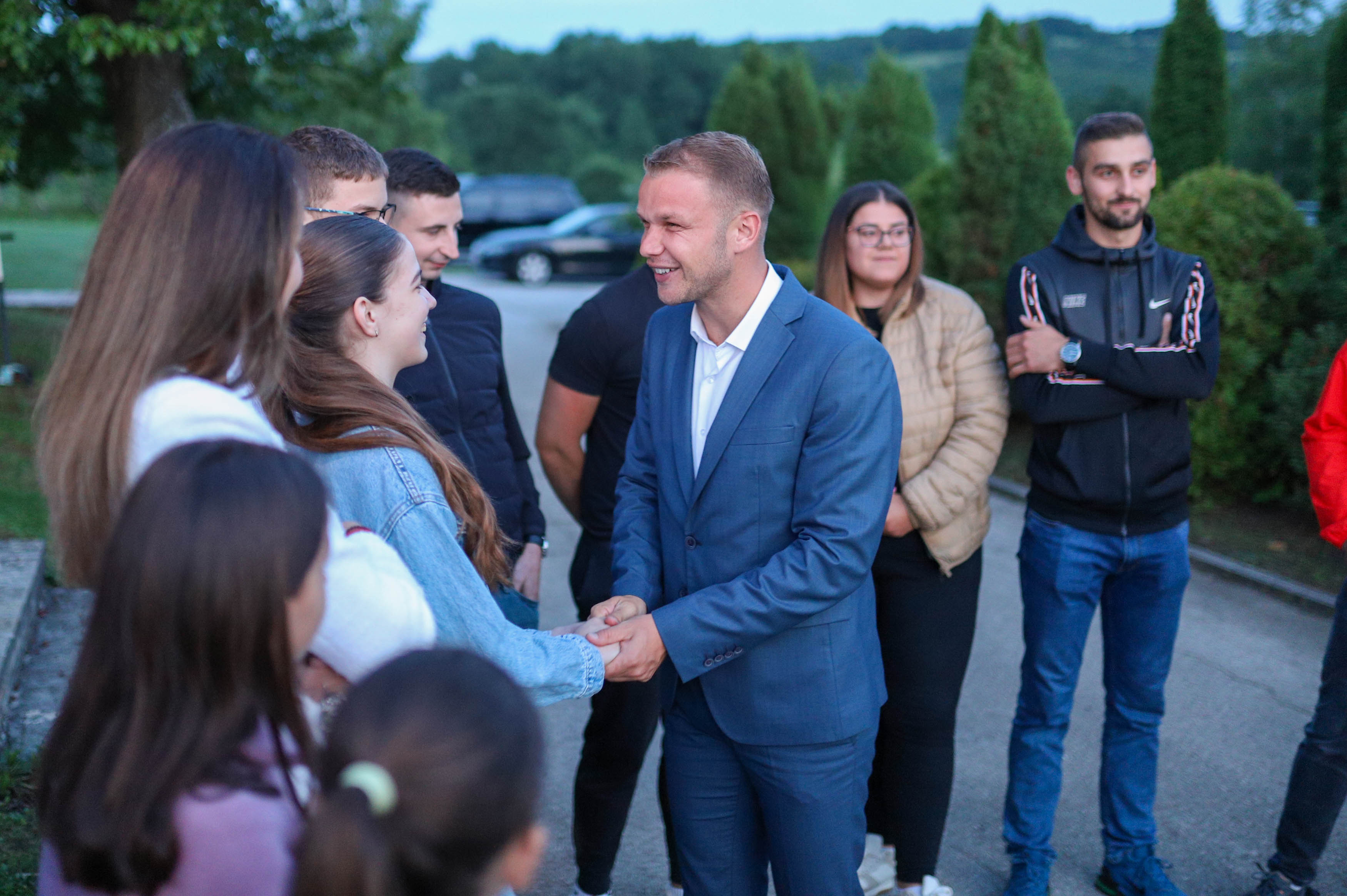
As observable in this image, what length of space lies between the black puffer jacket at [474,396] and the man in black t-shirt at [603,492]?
0.19m

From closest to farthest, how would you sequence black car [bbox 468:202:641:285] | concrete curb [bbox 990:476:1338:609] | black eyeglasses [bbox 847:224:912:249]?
black eyeglasses [bbox 847:224:912:249] < concrete curb [bbox 990:476:1338:609] < black car [bbox 468:202:641:285]

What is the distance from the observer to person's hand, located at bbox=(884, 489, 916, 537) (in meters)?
3.40

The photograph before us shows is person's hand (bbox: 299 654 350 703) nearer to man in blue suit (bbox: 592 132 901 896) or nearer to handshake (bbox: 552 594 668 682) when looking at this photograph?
handshake (bbox: 552 594 668 682)

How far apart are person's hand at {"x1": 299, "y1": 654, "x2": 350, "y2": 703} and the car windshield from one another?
69.2ft

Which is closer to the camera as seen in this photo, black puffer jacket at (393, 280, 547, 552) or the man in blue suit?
the man in blue suit

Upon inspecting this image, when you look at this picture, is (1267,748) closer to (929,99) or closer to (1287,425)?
(1287,425)

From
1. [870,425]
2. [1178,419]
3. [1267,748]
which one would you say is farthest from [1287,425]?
[870,425]

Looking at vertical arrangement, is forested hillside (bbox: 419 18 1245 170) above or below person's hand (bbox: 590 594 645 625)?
above

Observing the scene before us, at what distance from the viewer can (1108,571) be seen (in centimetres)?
355

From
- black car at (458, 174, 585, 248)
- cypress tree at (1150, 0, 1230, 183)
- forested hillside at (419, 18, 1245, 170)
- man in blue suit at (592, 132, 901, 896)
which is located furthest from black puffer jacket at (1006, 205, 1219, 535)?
forested hillside at (419, 18, 1245, 170)

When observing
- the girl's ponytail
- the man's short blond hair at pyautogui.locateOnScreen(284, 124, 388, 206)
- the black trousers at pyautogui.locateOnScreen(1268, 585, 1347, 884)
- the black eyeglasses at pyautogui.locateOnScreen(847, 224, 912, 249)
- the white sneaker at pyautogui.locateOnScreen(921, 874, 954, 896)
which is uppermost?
the man's short blond hair at pyautogui.locateOnScreen(284, 124, 388, 206)

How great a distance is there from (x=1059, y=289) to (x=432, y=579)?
2573mm

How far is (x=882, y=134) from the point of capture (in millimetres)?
11992

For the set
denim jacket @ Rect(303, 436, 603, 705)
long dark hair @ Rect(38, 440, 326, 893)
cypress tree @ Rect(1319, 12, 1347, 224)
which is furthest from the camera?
cypress tree @ Rect(1319, 12, 1347, 224)
